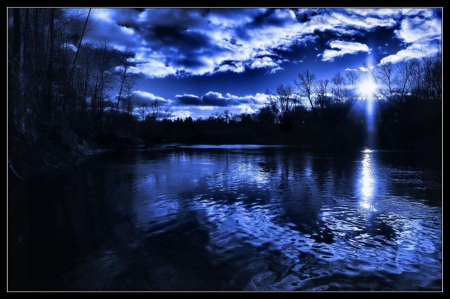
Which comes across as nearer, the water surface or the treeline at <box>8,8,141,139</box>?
the water surface

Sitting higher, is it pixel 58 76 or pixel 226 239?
pixel 58 76

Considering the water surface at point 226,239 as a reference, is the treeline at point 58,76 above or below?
above

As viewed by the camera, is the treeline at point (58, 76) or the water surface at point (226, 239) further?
the treeline at point (58, 76)

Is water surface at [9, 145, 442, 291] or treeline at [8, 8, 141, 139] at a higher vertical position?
treeline at [8, 8, 141, 139]

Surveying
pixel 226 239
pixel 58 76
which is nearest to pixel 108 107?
pixel 58 76

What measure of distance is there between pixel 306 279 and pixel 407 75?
36.9 meters

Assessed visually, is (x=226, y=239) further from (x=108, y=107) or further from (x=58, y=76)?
(x=108, y=107)

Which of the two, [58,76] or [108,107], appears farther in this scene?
[108,107]

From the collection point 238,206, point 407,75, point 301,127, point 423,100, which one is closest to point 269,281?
point 238,206

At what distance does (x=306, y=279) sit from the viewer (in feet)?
12.3

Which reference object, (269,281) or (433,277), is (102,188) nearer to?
(269,281)

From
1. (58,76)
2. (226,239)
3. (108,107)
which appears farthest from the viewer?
(108,107)

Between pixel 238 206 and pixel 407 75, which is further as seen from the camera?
pixel 407 75

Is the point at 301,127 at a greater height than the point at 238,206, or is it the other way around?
the point at 301,127
